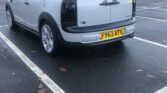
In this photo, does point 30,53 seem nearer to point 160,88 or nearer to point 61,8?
point 61,8

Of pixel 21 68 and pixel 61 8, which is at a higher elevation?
pixel 61 8

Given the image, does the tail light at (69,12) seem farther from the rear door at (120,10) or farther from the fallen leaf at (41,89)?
the fallen leaf at (41,89)

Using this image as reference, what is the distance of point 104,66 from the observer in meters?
5.71

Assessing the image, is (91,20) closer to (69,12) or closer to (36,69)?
(69,12)

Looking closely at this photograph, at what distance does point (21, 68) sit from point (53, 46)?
2.81 ft

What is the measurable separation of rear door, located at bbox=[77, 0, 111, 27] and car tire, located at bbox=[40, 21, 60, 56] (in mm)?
695

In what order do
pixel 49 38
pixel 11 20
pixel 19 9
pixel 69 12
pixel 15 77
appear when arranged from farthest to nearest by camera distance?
pixel 11 20
pixel 19 9
pixel 49 38
pixel 69 12
pixel 15 77

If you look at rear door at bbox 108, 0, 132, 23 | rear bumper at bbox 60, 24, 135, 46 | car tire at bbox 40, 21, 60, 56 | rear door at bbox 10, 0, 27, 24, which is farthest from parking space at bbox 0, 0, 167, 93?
rear door at bbox 108, 0, 132, 23

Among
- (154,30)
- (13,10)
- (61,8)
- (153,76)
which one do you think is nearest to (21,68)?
(61,8)

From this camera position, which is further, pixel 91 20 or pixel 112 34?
pixel 112 34

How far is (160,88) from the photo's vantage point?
181 inches

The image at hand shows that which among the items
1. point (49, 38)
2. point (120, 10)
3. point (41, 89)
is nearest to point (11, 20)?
point (49, 38)

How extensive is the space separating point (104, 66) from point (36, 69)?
1.28m

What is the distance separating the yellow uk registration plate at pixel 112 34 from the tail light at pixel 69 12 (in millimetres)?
580
